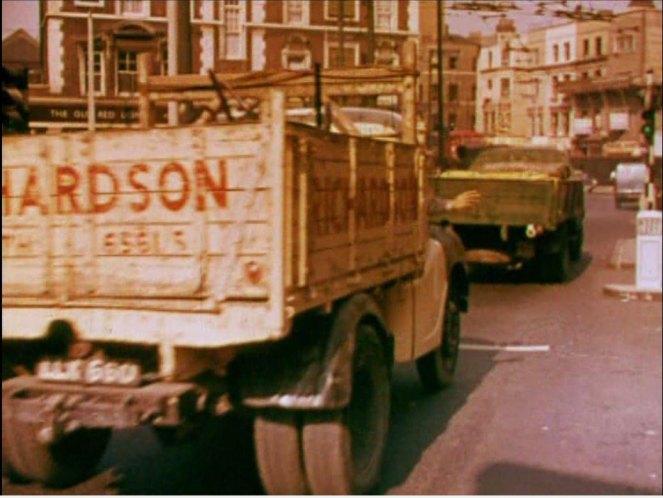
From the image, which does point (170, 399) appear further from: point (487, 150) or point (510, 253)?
point (487, 150)

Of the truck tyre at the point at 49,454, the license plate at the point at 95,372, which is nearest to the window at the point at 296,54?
the truck tyre at the point at 49,454

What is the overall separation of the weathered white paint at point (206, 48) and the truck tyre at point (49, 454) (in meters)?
3.15

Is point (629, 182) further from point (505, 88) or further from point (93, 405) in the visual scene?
point (93, 405)

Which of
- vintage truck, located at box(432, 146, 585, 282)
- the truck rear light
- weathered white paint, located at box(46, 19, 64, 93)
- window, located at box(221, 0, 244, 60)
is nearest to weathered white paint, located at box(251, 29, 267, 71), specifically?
window, located at box(221, 0, 244, 60)

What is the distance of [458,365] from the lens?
874cm

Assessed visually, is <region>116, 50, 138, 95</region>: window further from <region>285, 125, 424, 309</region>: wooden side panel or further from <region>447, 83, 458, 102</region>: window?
<region>447, 83, 458, 102</region>: window

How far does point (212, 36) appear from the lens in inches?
314

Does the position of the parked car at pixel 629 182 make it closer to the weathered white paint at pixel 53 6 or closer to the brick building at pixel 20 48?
the weathered white paint at pixel 53 6

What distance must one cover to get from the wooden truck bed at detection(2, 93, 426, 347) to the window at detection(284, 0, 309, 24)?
19.0 feet

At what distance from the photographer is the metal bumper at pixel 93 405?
13.8 ft

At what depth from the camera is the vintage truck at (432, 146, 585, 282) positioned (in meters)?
13.5

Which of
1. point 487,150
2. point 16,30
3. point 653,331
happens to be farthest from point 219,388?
point 487,150

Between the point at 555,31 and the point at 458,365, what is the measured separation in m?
3.46

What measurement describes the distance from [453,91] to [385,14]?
1276mm
